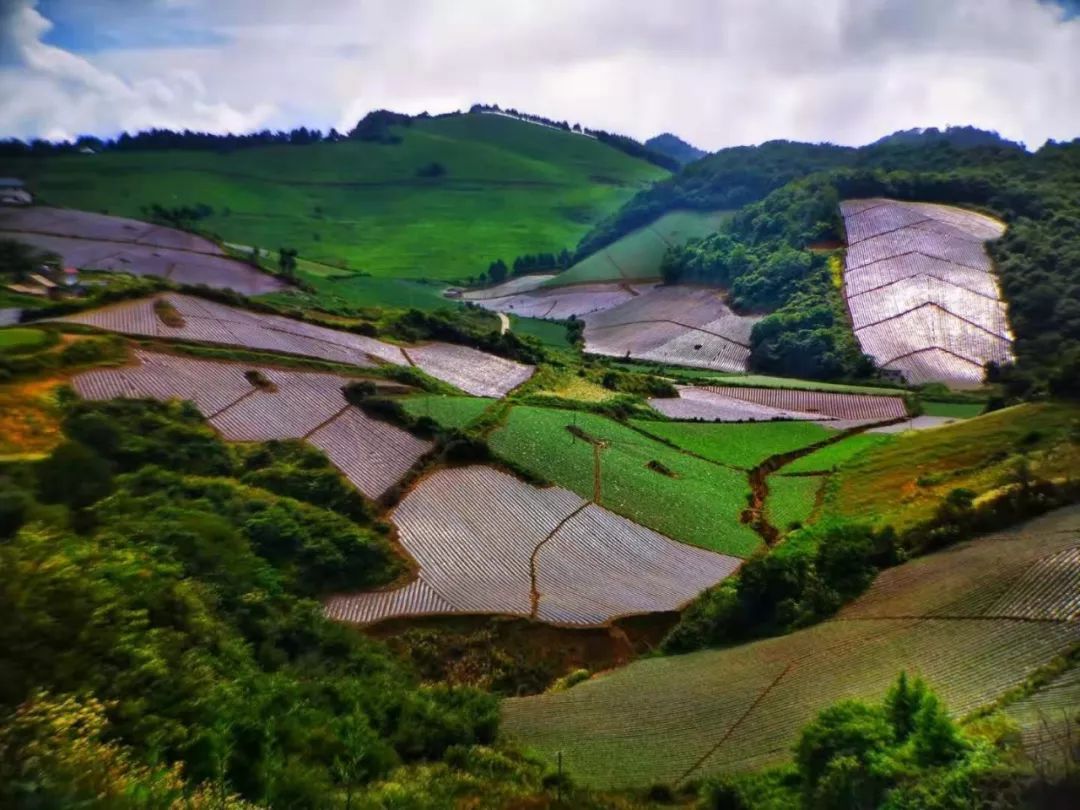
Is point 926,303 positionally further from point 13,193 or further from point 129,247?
point 13,193

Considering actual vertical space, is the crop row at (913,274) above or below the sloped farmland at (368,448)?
above

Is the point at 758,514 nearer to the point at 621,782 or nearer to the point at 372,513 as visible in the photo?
the point at 372,513

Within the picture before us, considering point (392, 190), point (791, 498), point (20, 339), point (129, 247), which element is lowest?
point (791, 498)

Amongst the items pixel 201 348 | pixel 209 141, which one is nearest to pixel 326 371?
pixel 201 348

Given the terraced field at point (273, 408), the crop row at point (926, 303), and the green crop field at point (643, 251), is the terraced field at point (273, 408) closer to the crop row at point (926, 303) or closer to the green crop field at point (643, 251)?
the crop row at point (926, 303)

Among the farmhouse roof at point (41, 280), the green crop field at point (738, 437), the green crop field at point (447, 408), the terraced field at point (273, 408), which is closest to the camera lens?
the terraced field at point (273, 408)

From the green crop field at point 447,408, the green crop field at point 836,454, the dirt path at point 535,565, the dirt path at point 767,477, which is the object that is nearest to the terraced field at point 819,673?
the dirt path at point 535,565


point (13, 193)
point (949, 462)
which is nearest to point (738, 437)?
point (949, 462)
